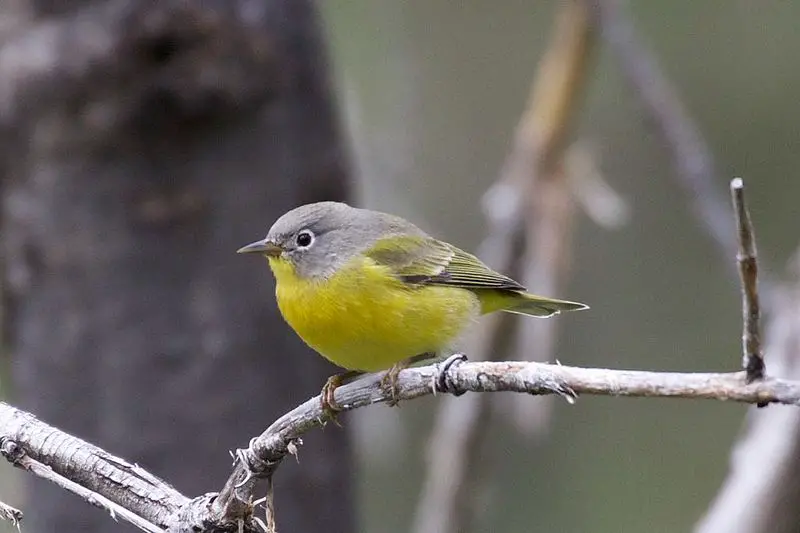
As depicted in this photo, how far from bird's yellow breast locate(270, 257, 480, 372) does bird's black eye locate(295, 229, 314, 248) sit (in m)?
0.11

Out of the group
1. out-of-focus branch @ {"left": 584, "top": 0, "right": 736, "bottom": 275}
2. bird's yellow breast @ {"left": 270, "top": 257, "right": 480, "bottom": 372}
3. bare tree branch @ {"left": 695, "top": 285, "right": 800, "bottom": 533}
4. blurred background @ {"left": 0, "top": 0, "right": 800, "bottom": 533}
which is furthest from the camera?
blurred background @ {"left": 0, "top": 0, "right": 800, "bottom": 533}

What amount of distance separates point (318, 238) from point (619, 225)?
5.17 meters

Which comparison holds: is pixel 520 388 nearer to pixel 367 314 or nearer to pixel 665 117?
pixel 367 314

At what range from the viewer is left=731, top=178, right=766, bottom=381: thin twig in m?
1.71

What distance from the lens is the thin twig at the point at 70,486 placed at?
6.72 feet

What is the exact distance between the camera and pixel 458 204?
9305mm

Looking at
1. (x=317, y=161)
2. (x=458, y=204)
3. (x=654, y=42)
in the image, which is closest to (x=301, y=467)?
(x=317, y=161)

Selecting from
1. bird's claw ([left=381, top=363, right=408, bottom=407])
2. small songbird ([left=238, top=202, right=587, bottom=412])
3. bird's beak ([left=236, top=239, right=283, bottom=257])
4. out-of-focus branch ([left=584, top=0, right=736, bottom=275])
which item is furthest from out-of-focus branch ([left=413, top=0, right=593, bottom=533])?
bird's claw ([left=381, top=363, right=408, bottom=407])

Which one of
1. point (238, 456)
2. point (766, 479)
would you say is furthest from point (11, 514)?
point (766, 479)

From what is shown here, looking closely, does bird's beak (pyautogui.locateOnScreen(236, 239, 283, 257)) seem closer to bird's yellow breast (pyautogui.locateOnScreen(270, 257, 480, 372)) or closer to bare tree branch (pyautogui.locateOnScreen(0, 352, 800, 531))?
bird's yellow breast (pyautogui.locateOnScreen(270, 257, 480, 372))

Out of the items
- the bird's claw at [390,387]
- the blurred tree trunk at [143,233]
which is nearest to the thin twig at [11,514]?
the bird's claw at [390,387]

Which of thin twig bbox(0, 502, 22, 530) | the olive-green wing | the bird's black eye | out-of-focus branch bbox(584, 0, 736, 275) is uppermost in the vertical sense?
out-of-focus branch bbox(584, 0, 736, 275)

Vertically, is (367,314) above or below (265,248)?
below

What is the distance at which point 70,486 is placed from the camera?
2.07 metres
